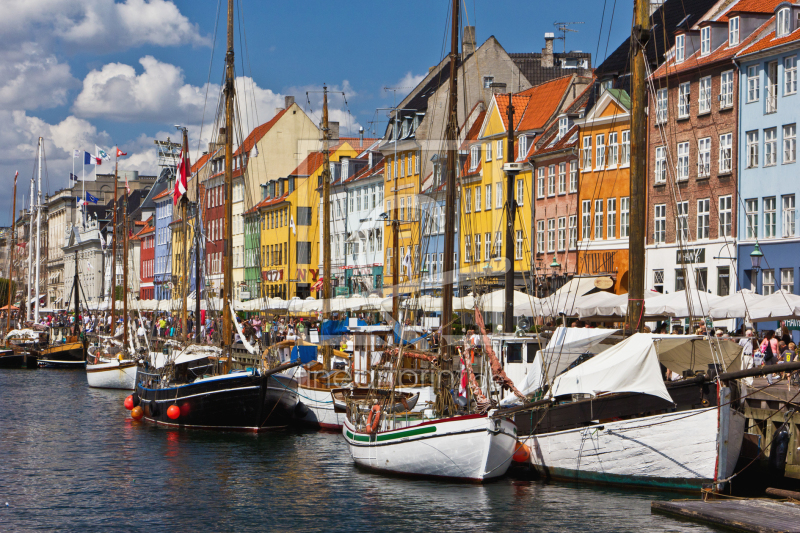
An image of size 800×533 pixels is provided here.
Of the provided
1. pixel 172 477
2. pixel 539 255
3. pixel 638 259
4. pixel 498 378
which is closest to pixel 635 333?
pixel 638 259

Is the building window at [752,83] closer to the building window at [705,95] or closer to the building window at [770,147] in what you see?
the building window at [770,147]

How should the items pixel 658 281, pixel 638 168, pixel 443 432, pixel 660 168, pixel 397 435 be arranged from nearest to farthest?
1. pixel 443 432
2. pixel 638 168
3. pixel 397 435
4. pixel 658 281
5. pixel 660 168

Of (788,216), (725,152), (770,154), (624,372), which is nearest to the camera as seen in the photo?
(624,372)

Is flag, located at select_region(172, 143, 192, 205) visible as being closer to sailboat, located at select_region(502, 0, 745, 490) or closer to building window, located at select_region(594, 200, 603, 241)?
sailboat, located at select_region(502, 0, 745, 490)

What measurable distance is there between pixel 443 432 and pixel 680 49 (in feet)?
118

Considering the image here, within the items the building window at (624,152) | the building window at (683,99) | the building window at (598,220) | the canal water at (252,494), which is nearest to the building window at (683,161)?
the building window at (683,99)

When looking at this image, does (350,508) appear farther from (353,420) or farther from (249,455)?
(249,455)

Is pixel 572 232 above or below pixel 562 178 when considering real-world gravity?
below

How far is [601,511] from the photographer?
21.4 m

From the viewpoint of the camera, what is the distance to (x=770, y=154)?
4903 centimetres

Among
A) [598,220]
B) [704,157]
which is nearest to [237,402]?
[704,157]

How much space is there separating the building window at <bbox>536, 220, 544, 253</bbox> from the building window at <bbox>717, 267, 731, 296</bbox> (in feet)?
50.0

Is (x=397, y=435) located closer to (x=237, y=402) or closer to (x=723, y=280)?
(x=237, y=402)

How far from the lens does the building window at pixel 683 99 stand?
177ft
